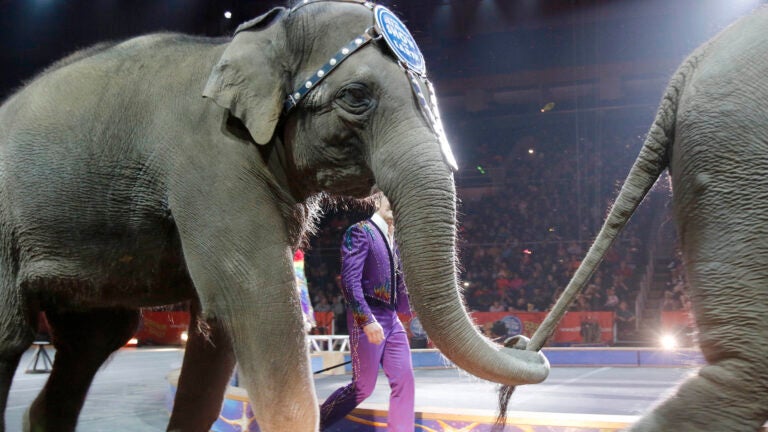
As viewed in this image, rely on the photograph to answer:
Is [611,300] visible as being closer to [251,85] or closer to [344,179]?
[344,179]

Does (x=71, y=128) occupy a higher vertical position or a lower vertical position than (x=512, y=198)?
lower

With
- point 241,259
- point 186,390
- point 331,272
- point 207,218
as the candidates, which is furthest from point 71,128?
point 331,272

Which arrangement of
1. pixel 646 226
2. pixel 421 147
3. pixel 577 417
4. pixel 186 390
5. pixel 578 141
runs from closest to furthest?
pixel 421 147
pixel 186 390
pixel 577 417
pixel 646 226
pixel 578 141

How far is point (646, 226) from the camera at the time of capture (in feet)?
32.2

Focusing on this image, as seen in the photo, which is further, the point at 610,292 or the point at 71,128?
the point at 610,292

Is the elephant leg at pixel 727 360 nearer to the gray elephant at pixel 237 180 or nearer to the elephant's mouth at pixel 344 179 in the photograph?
the gray elephant at pixel 237 180

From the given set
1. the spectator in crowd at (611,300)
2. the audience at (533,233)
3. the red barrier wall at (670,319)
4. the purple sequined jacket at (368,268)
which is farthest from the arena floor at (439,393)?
the audience at (533,233)

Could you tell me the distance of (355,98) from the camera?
64.6 inches

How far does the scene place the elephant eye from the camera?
163 centimetres

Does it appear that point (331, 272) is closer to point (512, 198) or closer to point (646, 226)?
point (512, 198)

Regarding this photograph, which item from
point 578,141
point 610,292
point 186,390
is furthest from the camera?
point 578,141

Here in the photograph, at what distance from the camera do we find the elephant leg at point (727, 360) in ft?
4.07

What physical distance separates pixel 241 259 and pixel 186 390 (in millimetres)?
711

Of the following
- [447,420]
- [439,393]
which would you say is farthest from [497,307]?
[447,420]
